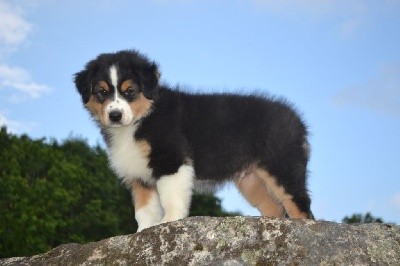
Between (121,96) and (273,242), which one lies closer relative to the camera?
(273,242)

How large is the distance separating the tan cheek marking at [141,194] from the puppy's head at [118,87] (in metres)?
0.85

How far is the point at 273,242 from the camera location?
591 centimetres

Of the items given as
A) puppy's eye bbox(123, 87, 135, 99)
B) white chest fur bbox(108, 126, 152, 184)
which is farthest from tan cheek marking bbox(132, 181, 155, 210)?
puppy's eye bbox(123, 87, 135, 99)

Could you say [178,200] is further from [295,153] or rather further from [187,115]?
[295,153]

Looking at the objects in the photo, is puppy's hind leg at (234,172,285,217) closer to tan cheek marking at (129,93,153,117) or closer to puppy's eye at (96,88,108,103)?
tan cheek marking at (129,93,153,117)

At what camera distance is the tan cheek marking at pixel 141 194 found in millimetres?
8969

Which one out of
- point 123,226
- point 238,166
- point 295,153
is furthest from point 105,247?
point 123,226

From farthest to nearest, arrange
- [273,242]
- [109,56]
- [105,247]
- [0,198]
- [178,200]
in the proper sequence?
[0,198], [109,56], [178,200], [105,247], [273,242]

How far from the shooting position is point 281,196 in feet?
30.2

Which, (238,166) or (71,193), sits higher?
(71,193)

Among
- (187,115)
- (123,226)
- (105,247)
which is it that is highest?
(123,226)

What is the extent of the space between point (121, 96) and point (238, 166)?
1857 mm

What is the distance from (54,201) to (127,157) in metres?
26.0

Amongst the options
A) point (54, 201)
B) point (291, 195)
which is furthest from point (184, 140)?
point (54, 201)
